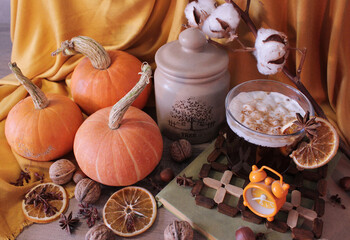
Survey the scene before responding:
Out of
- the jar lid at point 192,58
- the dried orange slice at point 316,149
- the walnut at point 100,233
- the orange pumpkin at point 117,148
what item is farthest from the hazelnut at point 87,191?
the dried orange slice at point 316,149

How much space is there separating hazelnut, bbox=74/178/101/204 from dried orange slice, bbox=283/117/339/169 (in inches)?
26.3

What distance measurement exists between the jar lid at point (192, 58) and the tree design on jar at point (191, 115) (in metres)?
0.12

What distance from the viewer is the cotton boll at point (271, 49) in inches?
42.1

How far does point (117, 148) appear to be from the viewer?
1105 millimetres

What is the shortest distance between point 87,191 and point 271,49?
0.79 metres

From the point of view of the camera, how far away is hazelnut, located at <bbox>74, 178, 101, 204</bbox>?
1133 millimetres

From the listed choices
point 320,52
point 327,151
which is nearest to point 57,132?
point 327,151

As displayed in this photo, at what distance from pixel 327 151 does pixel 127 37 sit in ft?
3.32

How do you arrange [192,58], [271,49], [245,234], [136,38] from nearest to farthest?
[245,234]
[271,49]
[192,58]
[136,38]

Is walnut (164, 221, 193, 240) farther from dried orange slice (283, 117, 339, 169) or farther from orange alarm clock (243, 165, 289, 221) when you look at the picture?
dried orange slice (283, 117, 339, 169)

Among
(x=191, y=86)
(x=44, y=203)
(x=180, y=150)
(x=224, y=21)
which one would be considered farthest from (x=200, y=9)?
(x=44, y=203)

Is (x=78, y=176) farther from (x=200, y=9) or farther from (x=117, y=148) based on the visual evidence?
(x=200, y=9)

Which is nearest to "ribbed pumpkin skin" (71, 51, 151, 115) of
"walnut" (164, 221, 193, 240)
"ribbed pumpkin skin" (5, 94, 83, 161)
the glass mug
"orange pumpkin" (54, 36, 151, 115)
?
"orange pumpkin" (54, 36, 151, 115)

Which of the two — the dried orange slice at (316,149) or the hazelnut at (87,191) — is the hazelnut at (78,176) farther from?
the dried orange slice at (316,149)
